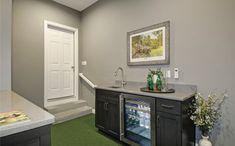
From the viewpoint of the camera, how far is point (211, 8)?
1.85m

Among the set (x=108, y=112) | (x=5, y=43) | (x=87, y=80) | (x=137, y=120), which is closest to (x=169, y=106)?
(x=137, y=120)

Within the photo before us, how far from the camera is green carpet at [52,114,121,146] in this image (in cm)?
223

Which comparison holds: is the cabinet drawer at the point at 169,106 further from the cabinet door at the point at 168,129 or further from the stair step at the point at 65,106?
the stair step at the point at 65,106

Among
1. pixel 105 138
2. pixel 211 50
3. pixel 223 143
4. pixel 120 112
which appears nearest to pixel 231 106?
pixel 223 143

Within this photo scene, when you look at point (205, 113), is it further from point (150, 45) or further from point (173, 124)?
point (150, 45)

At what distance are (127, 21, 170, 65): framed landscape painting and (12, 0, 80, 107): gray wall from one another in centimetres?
→ 222

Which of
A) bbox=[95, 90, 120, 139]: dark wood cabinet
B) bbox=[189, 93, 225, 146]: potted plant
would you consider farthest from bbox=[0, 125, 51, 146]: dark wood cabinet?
bbox=[189, 93, 225, 146]: potted plant

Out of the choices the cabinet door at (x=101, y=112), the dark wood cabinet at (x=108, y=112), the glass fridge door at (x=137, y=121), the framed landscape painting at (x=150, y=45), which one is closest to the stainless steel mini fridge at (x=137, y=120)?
the glass fridge door at (x=137, y=121)

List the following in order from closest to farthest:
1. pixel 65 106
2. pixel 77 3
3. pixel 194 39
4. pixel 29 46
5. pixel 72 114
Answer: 1. pixel 194 39
2. pixel 29 46
3. pixel 72 114
4. pixel 65 106
5. pixel 77 3

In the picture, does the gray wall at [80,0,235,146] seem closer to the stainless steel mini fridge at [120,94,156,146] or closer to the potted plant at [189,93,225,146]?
the potted plant at [189,93,225,146]

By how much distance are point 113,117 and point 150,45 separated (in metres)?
1.44

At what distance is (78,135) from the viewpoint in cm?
248

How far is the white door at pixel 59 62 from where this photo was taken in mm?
3578

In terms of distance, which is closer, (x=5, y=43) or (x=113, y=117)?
(x=113, y=117)
